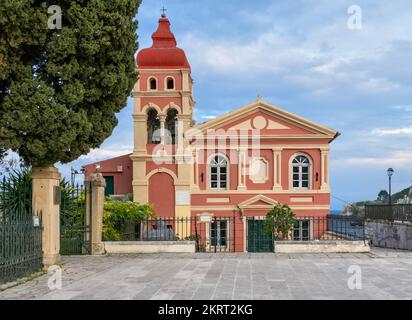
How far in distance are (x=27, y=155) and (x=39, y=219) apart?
4.93 ft

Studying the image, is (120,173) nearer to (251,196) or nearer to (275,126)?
(251,196)

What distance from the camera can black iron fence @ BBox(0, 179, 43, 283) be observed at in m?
11.8

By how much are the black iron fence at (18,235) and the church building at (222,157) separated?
19690 millimetres

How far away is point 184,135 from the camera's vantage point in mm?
33875

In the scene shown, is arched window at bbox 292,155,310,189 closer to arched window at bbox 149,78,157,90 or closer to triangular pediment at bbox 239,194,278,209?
triangular pediment at bbox 239,194,278,209

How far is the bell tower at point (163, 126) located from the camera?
34156mm

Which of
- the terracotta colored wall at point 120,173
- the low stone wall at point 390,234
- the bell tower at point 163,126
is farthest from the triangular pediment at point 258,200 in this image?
the terracotta colored wall at point 120,173

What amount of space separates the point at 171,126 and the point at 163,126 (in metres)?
0.86

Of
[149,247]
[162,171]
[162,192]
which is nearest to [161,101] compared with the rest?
[162,171]

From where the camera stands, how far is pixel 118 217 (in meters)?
22.2

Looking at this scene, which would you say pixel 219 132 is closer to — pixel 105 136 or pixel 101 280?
pixel 105 136

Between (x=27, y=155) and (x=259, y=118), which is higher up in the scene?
(x=259, y=118)
